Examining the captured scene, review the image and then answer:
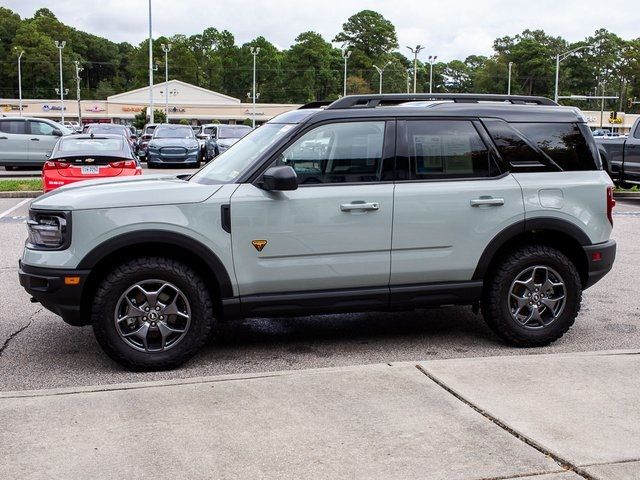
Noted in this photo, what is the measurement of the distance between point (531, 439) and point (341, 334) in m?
2.63

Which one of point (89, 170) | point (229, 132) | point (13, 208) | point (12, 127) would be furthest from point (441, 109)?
point (229, 132)

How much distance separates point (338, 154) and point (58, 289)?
213 centimetres

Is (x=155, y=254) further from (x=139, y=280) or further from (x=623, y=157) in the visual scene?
(x=623, y=157)

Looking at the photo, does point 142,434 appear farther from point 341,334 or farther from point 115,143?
point 115,143

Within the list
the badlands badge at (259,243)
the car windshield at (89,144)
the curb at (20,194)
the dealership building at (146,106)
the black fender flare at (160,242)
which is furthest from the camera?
the dealership building at (146,106)

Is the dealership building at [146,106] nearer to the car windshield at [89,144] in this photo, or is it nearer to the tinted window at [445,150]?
the car windshield at [89,144]

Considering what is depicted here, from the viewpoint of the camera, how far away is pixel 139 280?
514cm

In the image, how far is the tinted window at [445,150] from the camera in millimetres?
5668

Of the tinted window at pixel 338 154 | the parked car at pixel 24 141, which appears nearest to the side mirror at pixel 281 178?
the tinted window at pixel 338 154

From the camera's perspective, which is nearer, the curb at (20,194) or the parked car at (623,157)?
the curb at (20,194)

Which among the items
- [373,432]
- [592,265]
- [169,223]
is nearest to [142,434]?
[373,432]

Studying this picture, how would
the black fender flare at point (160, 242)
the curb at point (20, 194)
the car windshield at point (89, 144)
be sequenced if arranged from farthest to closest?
the curb at point (20, 194), the car windshield at point (89, 144), the black fender flare at point (160, 242)

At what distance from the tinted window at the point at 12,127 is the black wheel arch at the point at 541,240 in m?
21.7

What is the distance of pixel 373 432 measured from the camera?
3.98m
